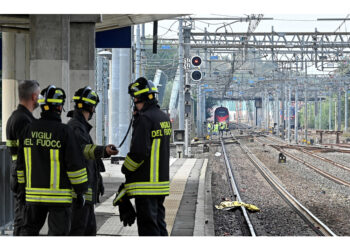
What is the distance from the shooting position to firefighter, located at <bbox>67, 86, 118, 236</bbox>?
6145mm

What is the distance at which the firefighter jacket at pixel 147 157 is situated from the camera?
5.91 meters

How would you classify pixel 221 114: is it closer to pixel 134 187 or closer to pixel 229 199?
pixel 229 199

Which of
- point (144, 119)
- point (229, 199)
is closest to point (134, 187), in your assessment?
point (144, 119)

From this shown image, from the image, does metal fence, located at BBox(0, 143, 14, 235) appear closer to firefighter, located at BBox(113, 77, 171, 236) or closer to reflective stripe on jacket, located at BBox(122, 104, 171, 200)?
firefighter, located at BBox(113, 77, 171, 236)

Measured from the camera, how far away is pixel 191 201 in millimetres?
12750

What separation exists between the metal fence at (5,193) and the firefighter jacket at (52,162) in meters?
2.16

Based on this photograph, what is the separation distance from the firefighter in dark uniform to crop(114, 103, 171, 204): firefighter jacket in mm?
486

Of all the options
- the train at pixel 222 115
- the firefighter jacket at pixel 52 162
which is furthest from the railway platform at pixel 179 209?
the train at pixel 222 115

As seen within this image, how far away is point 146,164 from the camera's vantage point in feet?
19.8

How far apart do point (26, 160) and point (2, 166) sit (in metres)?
2.13

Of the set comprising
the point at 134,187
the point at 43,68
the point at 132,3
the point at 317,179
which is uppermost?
Result: the point at 132,3

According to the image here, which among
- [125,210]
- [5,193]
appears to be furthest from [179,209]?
[125,210]

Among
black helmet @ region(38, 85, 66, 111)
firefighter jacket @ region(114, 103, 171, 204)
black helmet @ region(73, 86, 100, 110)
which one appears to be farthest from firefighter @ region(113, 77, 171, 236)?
black helmet @ region(38, 85, 66, 111)

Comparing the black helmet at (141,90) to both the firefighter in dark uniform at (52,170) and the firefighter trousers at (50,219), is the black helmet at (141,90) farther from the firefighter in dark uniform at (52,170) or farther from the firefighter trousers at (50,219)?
the firefighter trousers at (50,219)
